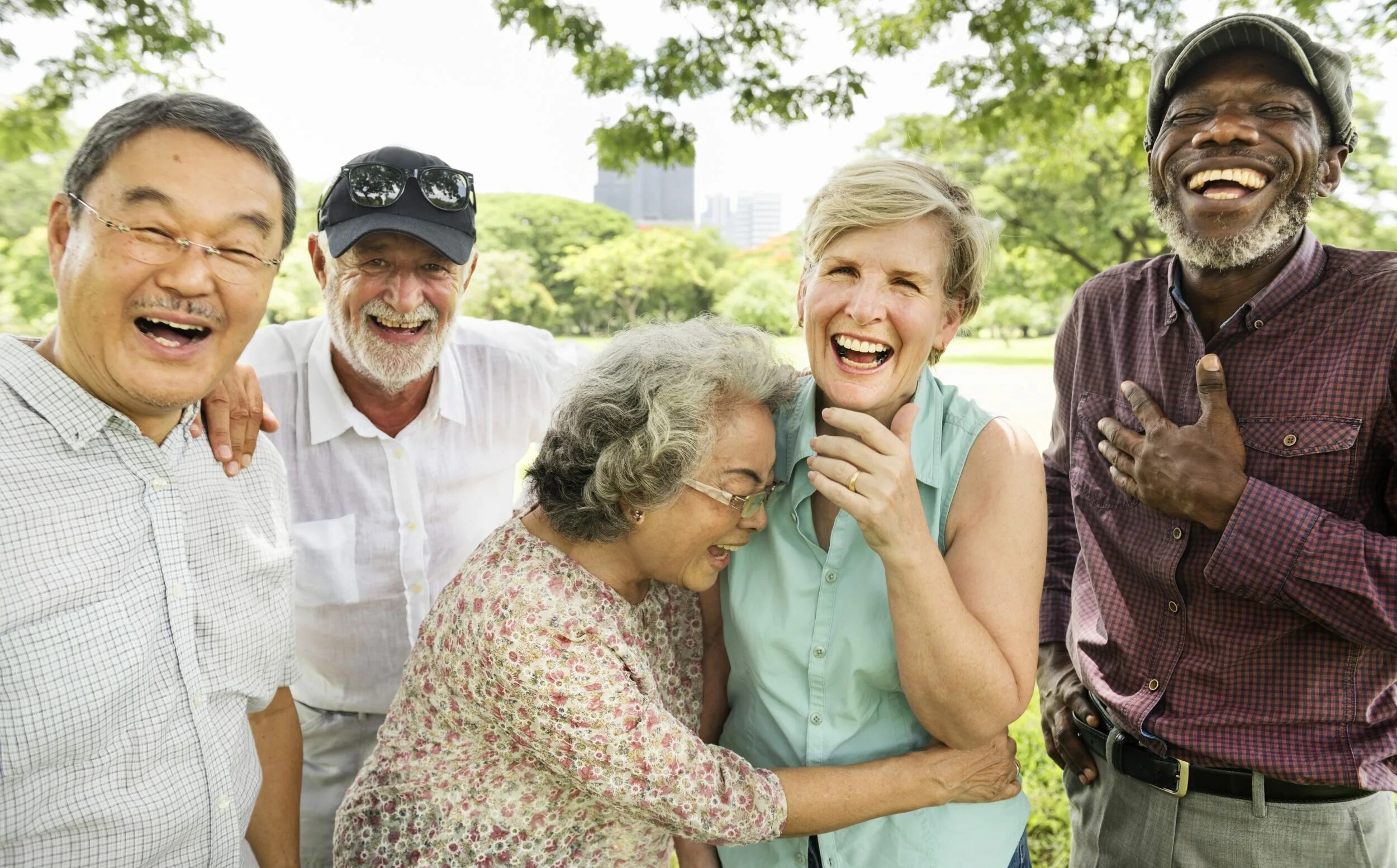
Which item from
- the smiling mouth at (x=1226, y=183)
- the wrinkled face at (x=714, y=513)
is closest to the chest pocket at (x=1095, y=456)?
the smiling mouth at (x=1226, y=183)

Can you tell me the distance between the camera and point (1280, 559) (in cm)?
212

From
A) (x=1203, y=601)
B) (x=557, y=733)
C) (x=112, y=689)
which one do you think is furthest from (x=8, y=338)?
(x=1203, y=601)

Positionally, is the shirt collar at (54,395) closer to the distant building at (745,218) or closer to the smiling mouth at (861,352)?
the smiling mouth at (861,352)

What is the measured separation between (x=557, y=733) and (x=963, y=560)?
3.05ft

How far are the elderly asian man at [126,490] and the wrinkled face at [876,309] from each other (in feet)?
4.06

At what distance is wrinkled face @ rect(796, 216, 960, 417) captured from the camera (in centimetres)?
205

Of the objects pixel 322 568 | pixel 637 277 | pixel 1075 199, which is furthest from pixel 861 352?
pixel 637 277

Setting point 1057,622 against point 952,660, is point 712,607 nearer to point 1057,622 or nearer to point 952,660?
point 952,660

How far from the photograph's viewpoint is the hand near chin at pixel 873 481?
1804mm

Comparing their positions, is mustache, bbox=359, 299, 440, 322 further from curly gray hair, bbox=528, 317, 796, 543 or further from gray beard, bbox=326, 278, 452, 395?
curly gray hair, bbox=528, 317, 796, 543

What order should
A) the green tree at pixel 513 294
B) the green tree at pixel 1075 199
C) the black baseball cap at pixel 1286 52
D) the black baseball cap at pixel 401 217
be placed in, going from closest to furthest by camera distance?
the black baseball cap at pixel 1286 52, the black baseball cap at pixel 401 217, the green tree at pixel 1075 199, the green tree at pixel 513 294

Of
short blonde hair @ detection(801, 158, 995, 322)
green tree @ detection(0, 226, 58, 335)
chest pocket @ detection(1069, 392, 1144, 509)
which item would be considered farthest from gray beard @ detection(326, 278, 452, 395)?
green tree @ detection(0, 226, 58, 335)

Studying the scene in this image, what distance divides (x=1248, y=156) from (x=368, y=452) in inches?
108

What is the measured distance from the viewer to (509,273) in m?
41.7
